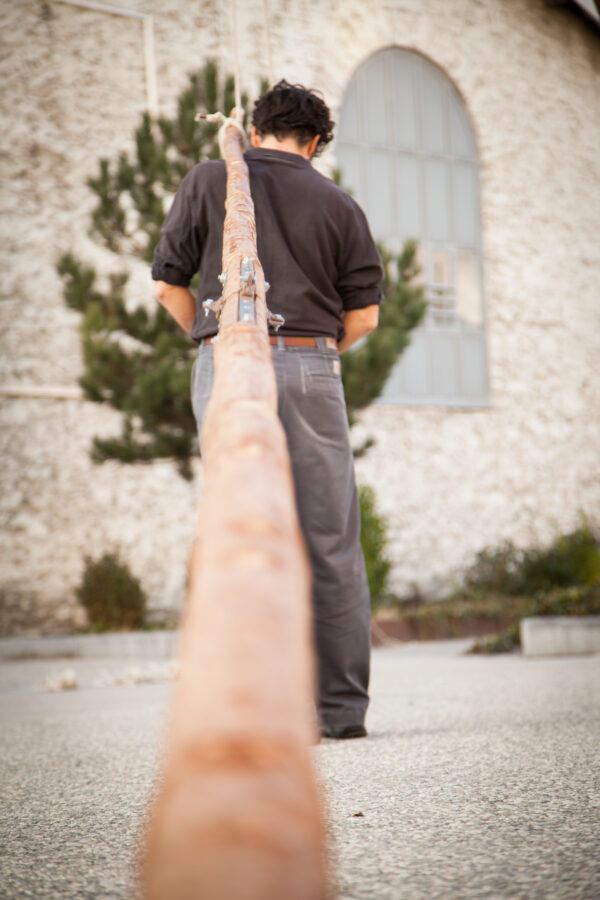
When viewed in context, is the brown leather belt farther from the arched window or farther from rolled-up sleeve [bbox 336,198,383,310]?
the arched window

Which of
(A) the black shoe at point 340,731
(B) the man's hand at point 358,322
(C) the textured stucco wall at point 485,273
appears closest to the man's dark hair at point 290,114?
(B) the man's hand at point 358,322

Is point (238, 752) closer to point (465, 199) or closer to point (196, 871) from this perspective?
point (196, 871)

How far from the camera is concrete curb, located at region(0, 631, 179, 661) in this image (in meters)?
8.60

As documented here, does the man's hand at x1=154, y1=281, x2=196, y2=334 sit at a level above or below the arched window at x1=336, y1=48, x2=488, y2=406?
below

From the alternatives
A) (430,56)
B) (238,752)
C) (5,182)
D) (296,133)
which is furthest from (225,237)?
(430,56)

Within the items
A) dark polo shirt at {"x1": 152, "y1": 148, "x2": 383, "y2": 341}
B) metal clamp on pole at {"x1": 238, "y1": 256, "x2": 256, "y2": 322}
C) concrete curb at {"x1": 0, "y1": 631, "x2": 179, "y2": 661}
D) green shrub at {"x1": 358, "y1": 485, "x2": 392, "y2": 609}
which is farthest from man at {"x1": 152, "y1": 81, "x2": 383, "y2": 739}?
green shrub at {"x1": 358, "y1": 485, "x2": 392, "y2": 609}

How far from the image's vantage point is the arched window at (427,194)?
14.2 m

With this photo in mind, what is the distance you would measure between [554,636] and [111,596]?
5445mm

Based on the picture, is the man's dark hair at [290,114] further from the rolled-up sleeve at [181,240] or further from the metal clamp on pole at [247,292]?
the metal clamp on pole at [247,292]

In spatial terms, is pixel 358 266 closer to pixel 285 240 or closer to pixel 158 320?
pixel 285 240

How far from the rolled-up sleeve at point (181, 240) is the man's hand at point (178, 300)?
0.02 metres

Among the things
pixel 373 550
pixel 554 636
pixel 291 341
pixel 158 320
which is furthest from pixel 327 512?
pixel 373 550

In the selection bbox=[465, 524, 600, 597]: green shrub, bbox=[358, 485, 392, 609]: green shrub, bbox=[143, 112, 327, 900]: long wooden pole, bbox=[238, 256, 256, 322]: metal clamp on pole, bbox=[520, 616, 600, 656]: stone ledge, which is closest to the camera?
bbox=[143, 112, 327, 900]: long wooden pole

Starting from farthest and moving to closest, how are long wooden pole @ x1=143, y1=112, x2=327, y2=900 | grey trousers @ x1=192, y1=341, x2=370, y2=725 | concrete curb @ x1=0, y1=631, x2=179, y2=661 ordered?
concrete curb @ x1=0, y1=631, x2=179, y2=661, grey trousers @ x1=192, y1=341, x2=370, y2=725, long wooden pole @ x1=143, y1=112, x2=327, y2=900
